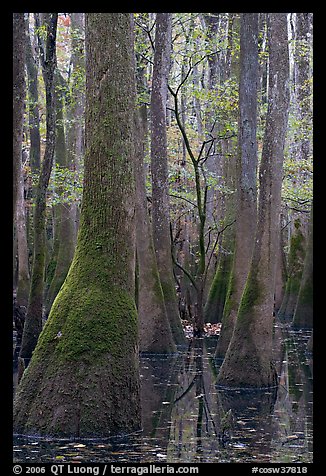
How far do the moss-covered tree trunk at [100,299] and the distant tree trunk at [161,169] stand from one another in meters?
7.87

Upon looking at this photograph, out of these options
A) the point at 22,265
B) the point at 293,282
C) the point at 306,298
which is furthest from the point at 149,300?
the point at 293,282

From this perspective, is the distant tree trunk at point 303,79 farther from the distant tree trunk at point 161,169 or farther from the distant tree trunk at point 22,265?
the distant tree trunk at point 22,265

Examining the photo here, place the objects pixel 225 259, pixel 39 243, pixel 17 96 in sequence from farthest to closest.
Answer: pixel 225 259 < pixel 39 243 < pixel 17 96

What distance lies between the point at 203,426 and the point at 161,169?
845cm

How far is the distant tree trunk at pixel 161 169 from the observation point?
16.8 m

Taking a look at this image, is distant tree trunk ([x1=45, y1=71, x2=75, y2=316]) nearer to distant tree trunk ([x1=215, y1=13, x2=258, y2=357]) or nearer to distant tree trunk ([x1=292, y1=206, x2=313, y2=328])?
distant tree trunk ([x1=292, y1=206, x2=313, y2=328])

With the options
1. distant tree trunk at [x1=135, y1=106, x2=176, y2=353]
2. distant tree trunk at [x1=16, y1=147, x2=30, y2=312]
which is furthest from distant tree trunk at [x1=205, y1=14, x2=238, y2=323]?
distant tree trunk at [x1=16, y1=147, x2=30, y2=312]

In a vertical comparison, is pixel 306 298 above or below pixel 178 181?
below

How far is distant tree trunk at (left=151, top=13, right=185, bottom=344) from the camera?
662 inches

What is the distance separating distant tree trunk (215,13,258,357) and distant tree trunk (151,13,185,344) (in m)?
2.63

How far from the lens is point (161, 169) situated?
55.5 feet

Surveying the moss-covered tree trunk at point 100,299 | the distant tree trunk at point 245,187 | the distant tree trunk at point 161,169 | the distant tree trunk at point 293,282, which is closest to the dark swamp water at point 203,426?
the moss-covered tree trunk at point 100,299

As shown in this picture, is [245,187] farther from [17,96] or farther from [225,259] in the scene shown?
→ [225,259]
